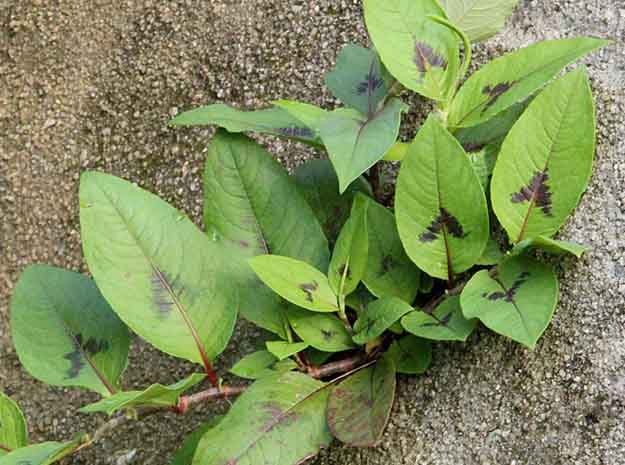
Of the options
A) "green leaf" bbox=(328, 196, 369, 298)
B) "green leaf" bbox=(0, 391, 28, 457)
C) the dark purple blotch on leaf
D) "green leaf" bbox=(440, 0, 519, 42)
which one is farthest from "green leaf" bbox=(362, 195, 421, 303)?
"green leaf" bbox=(0, 391, 28, 457)

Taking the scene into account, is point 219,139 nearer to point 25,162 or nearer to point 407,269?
point 407,269

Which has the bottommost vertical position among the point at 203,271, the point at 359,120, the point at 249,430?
the point at 249,430

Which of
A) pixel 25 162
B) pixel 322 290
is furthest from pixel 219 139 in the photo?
pixel 25 162

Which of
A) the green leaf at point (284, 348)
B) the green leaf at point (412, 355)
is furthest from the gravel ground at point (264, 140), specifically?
the green leaf at point (284, 348)

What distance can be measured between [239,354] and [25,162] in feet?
1.74

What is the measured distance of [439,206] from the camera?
88cm

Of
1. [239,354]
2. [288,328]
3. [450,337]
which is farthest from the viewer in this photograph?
[239,354]

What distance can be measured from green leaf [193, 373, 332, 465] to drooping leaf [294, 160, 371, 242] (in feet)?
0.64

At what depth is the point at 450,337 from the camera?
33.1 inches

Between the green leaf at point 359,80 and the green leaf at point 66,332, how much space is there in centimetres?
37

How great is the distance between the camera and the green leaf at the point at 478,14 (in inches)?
39.3

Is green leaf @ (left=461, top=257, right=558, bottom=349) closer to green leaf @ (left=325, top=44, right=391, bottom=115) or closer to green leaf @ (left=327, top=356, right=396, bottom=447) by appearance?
green leaf @ (left=327, top=356, right=396, bottom=447)

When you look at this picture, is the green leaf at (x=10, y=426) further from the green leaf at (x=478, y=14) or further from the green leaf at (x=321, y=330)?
the green leaf at (x=478, y=14)

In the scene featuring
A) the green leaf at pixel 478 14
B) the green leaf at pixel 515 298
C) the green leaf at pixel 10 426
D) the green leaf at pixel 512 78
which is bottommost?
the green leaf at pixel 10 426
